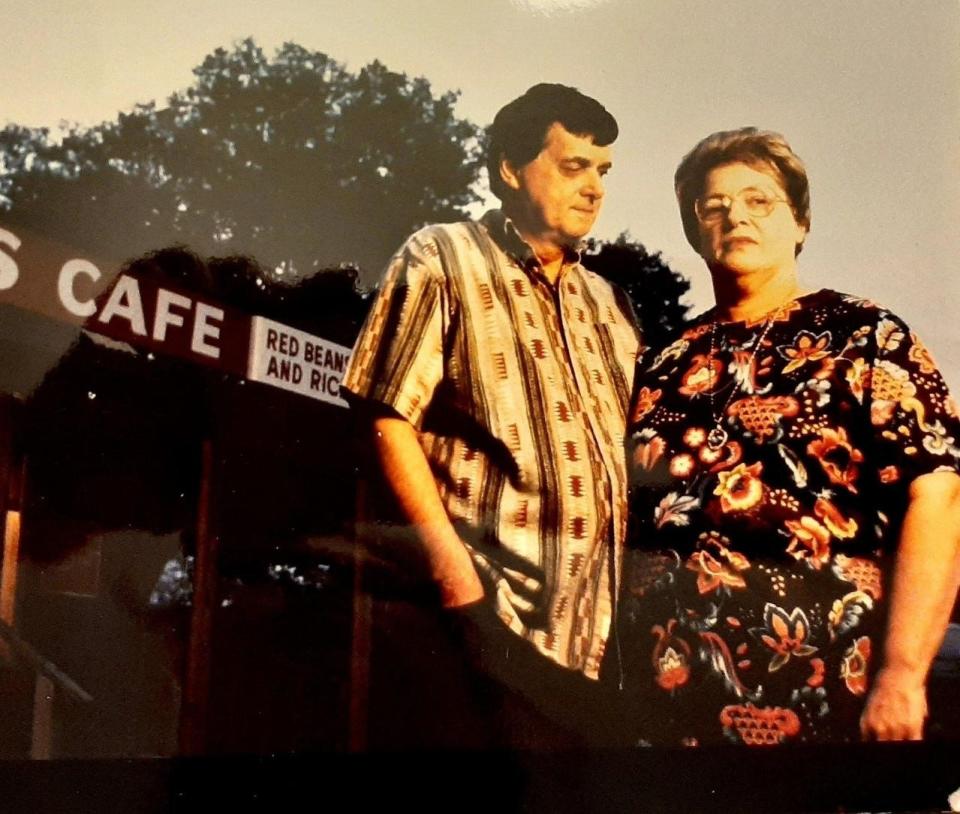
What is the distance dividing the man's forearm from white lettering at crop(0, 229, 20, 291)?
2.11 feet

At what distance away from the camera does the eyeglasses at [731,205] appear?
1.95 meters

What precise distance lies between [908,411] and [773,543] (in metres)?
0.35

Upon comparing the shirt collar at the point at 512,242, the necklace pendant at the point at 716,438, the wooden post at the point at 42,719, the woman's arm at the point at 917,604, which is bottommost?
the wooden post at the point at 42,719

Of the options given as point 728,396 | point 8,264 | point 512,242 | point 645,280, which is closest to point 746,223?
point 645,280

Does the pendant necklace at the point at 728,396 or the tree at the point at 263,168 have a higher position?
the tree at the point at 263,168

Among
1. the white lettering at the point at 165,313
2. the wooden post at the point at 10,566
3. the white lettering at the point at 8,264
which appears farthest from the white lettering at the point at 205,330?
the wooden post at the point at 10,566

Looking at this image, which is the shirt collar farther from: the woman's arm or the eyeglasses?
the woman's arm

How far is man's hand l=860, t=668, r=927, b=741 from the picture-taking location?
175 cm

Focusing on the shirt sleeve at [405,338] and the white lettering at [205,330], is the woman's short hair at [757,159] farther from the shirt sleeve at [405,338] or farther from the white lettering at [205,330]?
the white lettering at [205,330]

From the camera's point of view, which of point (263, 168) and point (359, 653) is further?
point (263, 168)

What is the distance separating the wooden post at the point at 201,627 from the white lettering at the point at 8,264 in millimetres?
410

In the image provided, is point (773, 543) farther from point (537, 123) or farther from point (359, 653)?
point (537, 123)

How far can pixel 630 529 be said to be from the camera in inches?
71.2

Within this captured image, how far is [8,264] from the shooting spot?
1.68 metres
